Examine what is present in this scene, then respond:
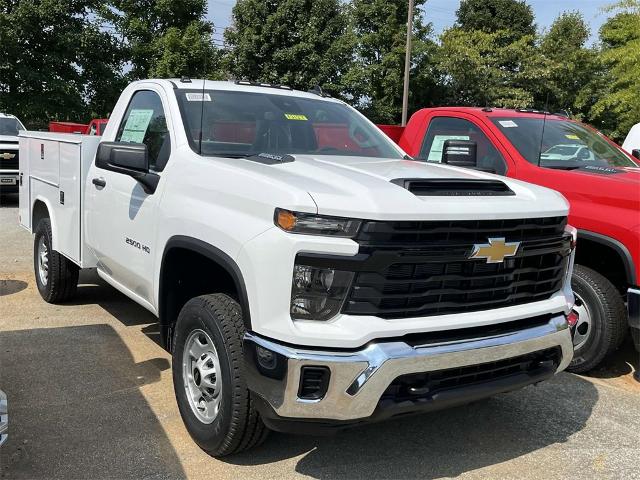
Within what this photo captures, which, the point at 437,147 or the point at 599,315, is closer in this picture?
the point at 599,315

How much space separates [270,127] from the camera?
4.12 m

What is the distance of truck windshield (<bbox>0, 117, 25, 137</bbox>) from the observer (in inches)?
560

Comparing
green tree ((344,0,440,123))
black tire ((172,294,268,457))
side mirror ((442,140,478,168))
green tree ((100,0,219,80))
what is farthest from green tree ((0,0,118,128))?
black tire ((172,294,268,457))

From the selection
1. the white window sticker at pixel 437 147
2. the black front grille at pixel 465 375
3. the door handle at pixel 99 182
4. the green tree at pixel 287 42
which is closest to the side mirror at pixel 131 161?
the door handle at pixel 99 182

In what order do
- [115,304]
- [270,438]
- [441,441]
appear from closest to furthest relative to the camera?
[270,438] → [441,441] → [115,304]

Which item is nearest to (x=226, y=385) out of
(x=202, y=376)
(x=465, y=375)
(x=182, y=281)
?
(x=202, y=376)

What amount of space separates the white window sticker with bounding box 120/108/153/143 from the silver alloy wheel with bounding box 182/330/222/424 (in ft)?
5.41

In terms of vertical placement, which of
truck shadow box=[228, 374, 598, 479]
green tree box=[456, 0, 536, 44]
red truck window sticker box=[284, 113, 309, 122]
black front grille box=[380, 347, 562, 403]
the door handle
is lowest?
truck shadow box=[228, 374, 598, 479]

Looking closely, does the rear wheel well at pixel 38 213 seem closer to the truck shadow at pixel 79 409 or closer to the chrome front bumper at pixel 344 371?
the truck shadow at pixel 79 409

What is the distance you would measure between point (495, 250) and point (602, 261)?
7.78ft

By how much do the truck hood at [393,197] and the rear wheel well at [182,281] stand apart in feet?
2.30

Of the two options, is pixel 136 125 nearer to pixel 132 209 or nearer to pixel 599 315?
pixel 132 209

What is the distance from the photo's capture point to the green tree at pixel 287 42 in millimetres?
26047

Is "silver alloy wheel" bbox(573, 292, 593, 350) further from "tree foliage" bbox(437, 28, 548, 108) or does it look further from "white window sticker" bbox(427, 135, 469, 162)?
"tree foliage" bbox(437, 28, 548, 108)
